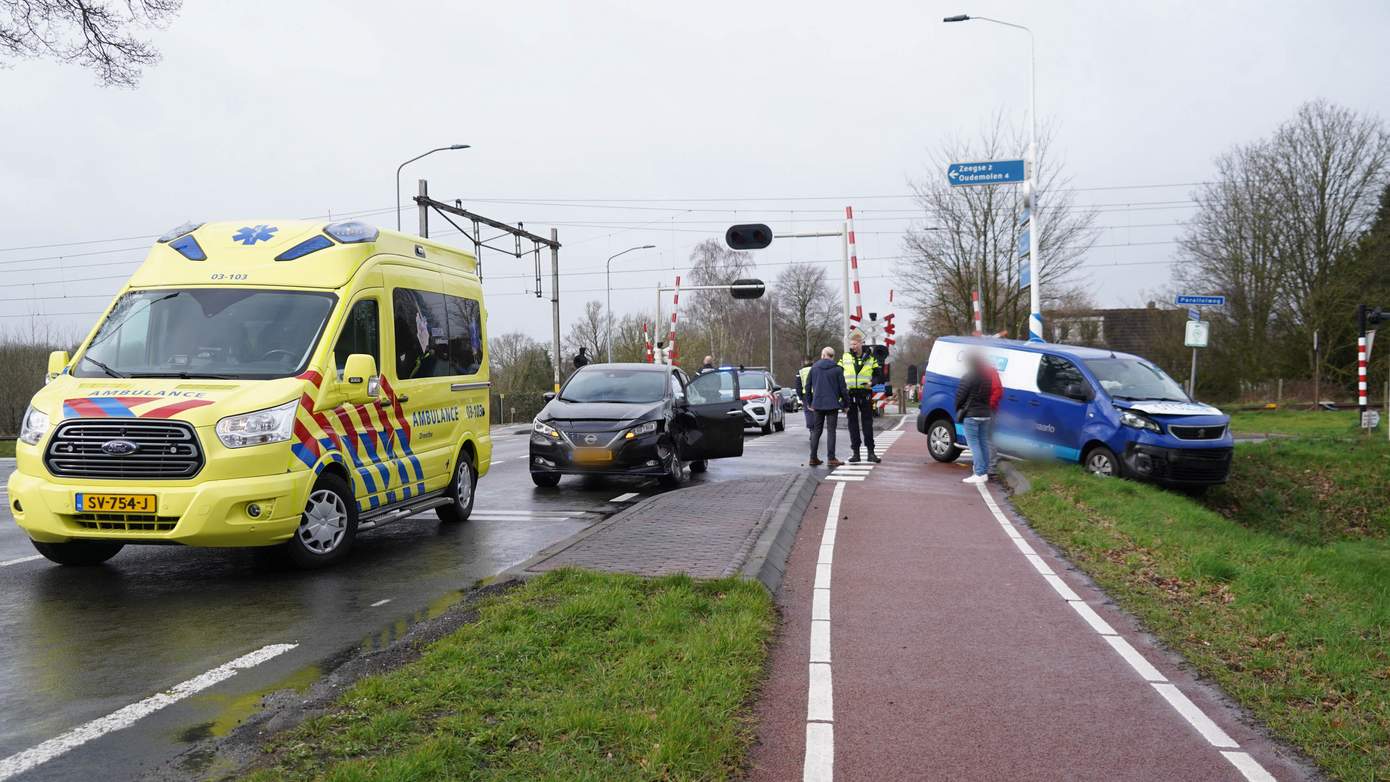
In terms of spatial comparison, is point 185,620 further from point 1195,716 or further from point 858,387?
point 858,387

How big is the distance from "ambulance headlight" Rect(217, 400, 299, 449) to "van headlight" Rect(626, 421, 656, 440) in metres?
5.93

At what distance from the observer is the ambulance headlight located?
693 centimetres

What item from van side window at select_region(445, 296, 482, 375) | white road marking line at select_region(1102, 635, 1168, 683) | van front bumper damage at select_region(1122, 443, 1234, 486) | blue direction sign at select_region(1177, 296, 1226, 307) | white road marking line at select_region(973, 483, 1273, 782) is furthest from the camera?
blue direction sign at select_region(1177, 296, 1226, 307)

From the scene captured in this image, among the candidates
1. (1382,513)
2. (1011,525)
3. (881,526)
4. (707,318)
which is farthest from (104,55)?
(707,318)

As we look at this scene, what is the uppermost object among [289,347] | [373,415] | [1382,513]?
Result: [289,347]

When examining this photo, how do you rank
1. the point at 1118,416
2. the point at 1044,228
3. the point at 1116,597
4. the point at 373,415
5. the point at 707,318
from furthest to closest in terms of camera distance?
the point at 707,318
the point at 1044,228
the point at 1118,416
the point at 373,415
the point at 1116,597

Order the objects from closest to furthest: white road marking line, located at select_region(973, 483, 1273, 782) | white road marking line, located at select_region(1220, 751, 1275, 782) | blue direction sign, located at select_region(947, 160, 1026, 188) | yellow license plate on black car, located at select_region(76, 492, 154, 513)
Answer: white road marking line, located at select_region(1220, 751, 1275, 782)
white road marking line, located at select_region(973, 483, 1273, 782)
yellow license plate on black car, located at select_region(76, 492, 154, 513)
blue direction sign, located at select_region(947, 160, 1026, 188)

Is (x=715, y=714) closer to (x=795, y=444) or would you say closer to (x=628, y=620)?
(x=628, y=620)

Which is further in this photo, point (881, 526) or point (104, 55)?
point (104, 55)

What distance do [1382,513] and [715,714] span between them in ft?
50.1

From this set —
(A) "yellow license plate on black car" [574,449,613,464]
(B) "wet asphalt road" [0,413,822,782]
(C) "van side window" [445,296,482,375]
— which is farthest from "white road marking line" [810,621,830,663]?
(A) "yellow license plate on black car" [574,449,613,464]

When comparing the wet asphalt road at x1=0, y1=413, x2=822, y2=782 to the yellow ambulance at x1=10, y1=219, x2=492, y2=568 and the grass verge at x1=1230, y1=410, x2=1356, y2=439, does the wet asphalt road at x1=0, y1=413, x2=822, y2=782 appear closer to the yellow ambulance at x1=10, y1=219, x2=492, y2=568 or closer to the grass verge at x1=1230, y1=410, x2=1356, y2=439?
the yellow ambulance at x1=10, y1=219, x2=492, y2=568

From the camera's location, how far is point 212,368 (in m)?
7.50

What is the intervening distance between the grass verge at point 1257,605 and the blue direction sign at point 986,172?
8.37 meters
